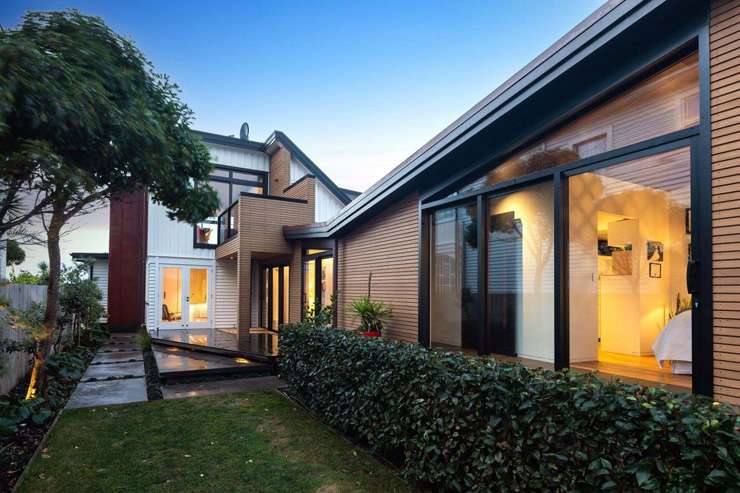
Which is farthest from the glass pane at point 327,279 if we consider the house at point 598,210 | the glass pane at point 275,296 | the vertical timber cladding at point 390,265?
the glass pane at point 275,296

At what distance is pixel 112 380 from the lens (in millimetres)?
7559

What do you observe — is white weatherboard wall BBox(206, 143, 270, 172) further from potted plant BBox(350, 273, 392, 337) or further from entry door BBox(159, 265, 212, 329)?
potted plant BBox(350, 273, 392, 337)

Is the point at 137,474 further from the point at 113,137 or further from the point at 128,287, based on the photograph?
the point at 128,287

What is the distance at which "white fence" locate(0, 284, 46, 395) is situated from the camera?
18.8ft

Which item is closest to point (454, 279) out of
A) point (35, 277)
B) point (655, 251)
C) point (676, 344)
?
point (655, 251)

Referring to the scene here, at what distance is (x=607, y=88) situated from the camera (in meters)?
4.55

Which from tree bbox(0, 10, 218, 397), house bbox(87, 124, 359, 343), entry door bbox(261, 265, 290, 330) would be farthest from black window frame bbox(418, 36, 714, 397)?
house bbox(87, 124, 359, 343)

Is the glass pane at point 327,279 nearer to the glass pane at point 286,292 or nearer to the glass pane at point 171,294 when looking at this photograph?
the glass pane at point 286,292

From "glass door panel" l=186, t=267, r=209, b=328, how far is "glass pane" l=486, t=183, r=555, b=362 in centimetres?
1215

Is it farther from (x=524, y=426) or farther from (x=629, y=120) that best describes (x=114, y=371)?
(x=629, y=120)

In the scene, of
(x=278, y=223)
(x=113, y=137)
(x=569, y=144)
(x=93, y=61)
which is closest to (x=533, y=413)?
(x=569, y=144)

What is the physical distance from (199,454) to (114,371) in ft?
16.6

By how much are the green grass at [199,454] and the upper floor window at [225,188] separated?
10077 mm

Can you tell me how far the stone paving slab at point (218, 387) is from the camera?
6930 millimetres
